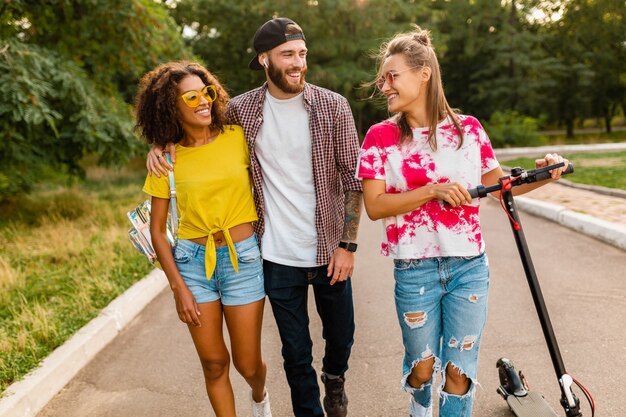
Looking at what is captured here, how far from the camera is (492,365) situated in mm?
3945

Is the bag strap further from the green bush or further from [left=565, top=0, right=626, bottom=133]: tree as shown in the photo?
[left=565, top=0, right=626, bottom=133]: tree

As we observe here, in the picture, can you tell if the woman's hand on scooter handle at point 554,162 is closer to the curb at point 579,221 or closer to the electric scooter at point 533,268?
the electric scooter at point 533,268

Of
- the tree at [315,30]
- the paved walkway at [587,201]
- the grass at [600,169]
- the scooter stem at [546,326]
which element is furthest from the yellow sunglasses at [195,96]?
the tree at [315,30]

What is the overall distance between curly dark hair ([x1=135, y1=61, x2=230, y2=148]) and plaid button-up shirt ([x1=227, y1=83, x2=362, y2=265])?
141 mm

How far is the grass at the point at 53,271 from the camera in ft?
14.9

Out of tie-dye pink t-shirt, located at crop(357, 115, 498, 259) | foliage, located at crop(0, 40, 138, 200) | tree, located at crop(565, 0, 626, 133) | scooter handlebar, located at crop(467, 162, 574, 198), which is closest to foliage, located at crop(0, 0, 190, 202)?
foliage, located at crop(0, 40, 138, 200)

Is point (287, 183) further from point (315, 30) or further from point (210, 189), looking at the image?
point (315, 30)

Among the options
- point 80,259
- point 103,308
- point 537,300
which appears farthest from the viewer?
point 80,259

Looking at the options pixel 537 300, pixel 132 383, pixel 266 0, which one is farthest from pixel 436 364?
pixel 266 0

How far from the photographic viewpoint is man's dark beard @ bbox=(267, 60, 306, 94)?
291cm

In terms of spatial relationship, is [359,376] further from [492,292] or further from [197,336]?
[492,292]

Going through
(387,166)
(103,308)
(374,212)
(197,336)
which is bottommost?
(103,308)

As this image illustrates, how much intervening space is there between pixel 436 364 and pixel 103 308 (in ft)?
12.1

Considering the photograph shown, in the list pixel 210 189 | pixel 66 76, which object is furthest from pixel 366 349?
pixel 66 76
